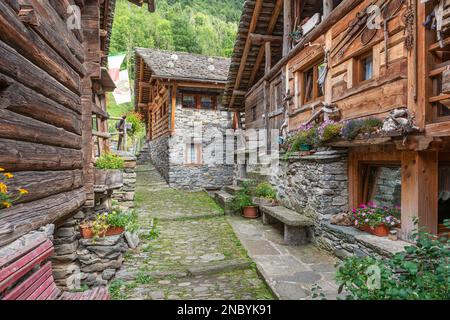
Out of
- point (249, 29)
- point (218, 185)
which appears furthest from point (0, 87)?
point (218, 185)

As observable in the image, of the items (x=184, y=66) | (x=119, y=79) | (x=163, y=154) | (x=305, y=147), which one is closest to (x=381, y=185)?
(x=305, y=147)

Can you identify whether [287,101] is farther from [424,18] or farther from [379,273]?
[379,273]

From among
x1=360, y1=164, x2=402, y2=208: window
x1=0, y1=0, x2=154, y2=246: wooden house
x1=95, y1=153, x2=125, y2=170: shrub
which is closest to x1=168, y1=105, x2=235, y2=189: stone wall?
x1=95, y1=153, x2=125, y2=170: shrub

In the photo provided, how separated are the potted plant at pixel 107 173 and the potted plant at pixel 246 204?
445 cm

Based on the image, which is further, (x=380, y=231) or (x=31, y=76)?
(x=380, y=231)

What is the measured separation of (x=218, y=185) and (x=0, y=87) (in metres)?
13.4

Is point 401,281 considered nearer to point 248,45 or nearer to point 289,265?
point 289,265

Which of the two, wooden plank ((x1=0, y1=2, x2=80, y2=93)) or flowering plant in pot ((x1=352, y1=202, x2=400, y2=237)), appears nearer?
wooden plank ((x1=0, y1=2, x2=80, y2=93))

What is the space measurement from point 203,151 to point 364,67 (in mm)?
11077

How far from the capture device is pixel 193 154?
621 inches

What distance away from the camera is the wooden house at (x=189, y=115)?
15016mm

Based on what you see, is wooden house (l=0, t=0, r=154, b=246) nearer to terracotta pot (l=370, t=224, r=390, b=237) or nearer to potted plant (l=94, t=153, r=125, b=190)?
potted plant (l=94, t=153, r=125, b=190)

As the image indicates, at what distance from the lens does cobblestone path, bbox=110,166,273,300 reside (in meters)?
4.59

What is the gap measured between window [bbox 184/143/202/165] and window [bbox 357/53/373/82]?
1102 cm
